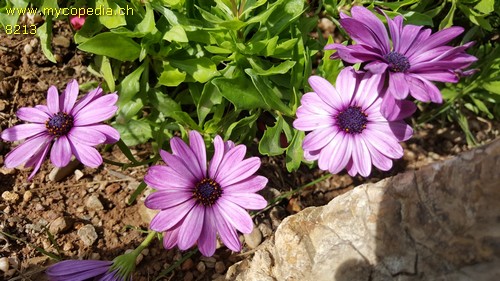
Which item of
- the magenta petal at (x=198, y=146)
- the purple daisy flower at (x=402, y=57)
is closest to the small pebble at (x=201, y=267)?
the magenta petal at (x=198, y=146)

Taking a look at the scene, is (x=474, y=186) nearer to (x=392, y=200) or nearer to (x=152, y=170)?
(x=392, y=200)

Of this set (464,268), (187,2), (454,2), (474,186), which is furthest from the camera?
(454,2)

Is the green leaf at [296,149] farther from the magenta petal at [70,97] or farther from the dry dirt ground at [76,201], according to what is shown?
the magenta petal at [70,97]

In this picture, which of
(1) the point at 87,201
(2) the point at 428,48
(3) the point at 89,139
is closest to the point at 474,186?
(2) the point at 428,48

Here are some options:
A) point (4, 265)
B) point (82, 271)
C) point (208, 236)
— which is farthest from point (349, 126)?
point (4, 265)

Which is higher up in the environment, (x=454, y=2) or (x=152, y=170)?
(x=454, y=2)

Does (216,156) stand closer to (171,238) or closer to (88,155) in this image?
(171,238)

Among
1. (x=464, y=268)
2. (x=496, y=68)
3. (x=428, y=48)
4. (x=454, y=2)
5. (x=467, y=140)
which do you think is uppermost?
(x=454, y=2)

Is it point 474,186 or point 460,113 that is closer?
point 474,186
